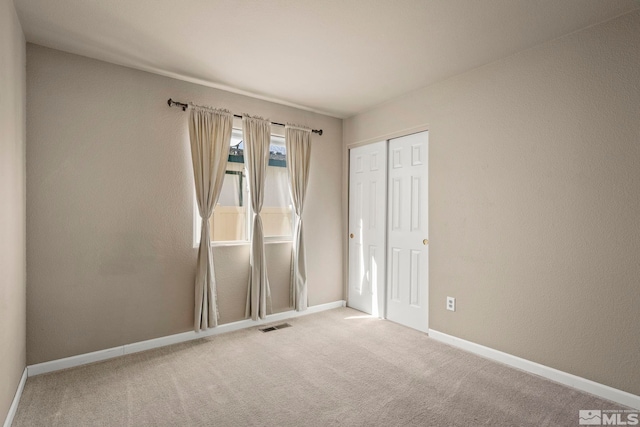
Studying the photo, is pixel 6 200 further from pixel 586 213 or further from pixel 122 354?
pixel 586 213

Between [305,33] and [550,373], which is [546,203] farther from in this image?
[305,33]

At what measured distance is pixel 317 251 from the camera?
430 centimetres

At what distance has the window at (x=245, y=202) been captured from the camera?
357 cm

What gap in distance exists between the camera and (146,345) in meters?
3.04

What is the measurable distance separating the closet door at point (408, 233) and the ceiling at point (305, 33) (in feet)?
2.67

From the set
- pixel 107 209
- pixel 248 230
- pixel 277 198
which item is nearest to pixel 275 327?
pixel 248 230

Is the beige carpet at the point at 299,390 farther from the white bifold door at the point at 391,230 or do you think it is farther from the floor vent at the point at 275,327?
the white bifold door at the point at 391,230

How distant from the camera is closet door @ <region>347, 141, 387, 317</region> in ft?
13.1

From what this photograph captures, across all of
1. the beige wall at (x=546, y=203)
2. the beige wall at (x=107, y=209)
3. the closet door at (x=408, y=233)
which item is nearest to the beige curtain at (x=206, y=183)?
the beige wall at (x=107, y=209)

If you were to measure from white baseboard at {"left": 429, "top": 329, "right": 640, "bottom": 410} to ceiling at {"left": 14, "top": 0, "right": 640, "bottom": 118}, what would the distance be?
2.54 metres

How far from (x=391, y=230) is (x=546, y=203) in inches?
65.1

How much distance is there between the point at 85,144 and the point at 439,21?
2.96 metres

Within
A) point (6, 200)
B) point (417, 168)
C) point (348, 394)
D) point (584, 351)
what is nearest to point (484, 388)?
point (584, 351)

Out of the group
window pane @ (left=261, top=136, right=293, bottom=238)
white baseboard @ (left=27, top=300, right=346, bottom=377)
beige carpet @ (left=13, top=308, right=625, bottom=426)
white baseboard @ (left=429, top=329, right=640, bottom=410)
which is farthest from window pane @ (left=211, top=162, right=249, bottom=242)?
white baseboard @ (left=429, top=329, right=640, bottom=410)
